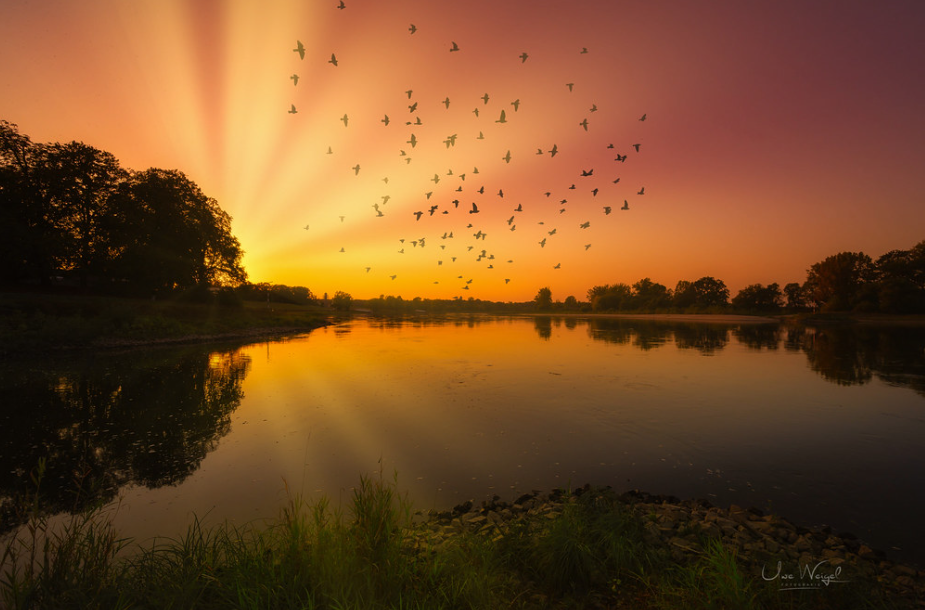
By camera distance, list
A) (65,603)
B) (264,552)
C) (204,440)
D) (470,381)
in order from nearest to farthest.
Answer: (65,603), (264,552), (204,440), (470,381)

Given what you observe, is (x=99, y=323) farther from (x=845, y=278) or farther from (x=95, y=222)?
(x=845, y=278)

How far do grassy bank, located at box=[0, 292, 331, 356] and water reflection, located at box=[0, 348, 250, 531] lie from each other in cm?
682

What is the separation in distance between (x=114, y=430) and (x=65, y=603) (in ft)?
38.1

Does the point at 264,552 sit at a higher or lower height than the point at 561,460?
higher

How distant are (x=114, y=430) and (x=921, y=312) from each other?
139m

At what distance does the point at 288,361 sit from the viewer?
29156mm

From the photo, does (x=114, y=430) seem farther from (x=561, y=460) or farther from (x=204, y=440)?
(x=561, y=460)

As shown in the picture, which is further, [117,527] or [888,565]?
[117,527]

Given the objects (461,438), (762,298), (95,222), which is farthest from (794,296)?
(95,222)

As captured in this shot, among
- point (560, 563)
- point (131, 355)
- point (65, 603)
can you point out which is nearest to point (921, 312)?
point (560, 563)

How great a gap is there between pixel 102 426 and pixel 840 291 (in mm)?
143800

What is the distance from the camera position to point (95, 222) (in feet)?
157

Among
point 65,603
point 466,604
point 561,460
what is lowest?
point 561,460

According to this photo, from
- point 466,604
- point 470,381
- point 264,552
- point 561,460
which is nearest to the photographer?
point 466,604
